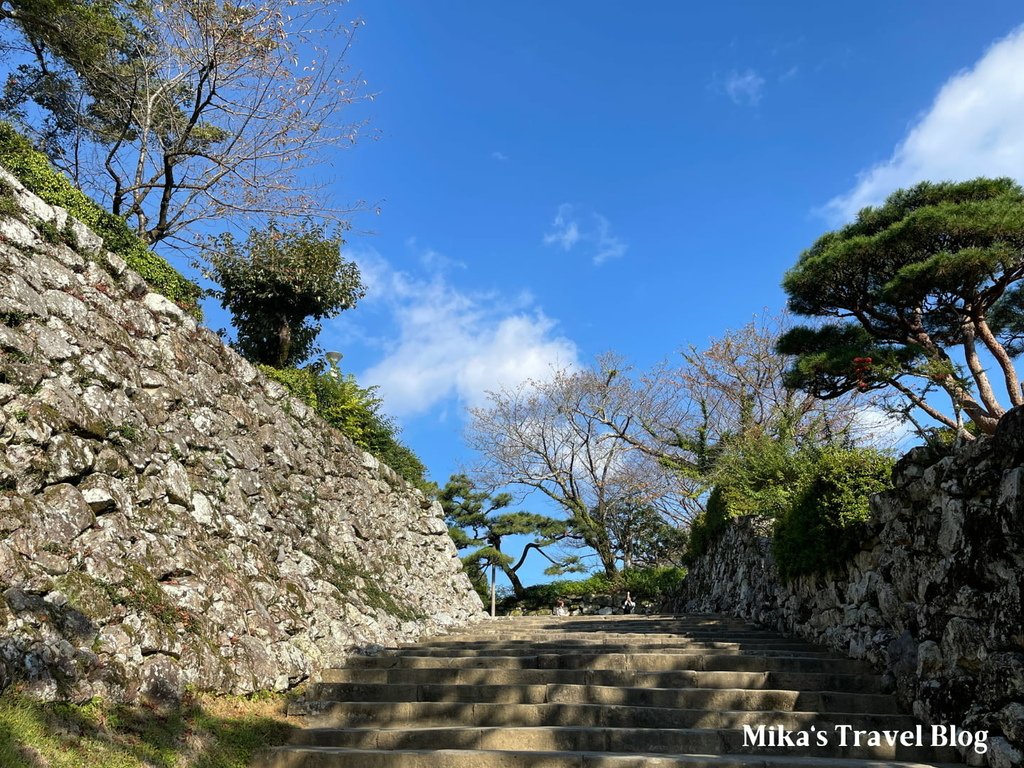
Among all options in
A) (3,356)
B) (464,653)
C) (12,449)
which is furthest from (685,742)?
(3,356)

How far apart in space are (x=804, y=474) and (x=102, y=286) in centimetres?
805

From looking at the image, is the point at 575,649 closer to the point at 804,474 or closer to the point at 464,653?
the point at 464,653

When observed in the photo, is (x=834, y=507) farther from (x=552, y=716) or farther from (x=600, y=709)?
(x=552, y=716)

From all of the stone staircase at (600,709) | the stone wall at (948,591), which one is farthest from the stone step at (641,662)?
the stone wall at (948,591)

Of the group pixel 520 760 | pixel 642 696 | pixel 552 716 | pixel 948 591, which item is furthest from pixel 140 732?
pixel 948 591

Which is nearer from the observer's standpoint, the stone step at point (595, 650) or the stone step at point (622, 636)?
the stone step at point (595, 650)

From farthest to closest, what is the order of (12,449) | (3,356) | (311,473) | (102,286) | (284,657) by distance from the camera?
(311,473) < (102,286) < (284,657) < (3,356) < (12,449)

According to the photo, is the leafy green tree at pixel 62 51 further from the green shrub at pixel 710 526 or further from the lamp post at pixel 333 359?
the green shrub at pixel 710 526

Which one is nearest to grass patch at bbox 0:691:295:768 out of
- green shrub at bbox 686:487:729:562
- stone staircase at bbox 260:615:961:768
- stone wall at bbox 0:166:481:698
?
stone wall at bbox 0:166:481:698

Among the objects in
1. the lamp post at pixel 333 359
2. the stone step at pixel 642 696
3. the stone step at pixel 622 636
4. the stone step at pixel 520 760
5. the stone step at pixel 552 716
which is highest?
the lamp post at pixel 333 359

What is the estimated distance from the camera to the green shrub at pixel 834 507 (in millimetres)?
6570

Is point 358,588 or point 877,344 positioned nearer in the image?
point 358,588

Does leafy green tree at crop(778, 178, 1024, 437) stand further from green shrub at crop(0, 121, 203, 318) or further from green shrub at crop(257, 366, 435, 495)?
green shrub at crop(0, 121, 203, 318)

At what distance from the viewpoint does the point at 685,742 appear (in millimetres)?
4656
